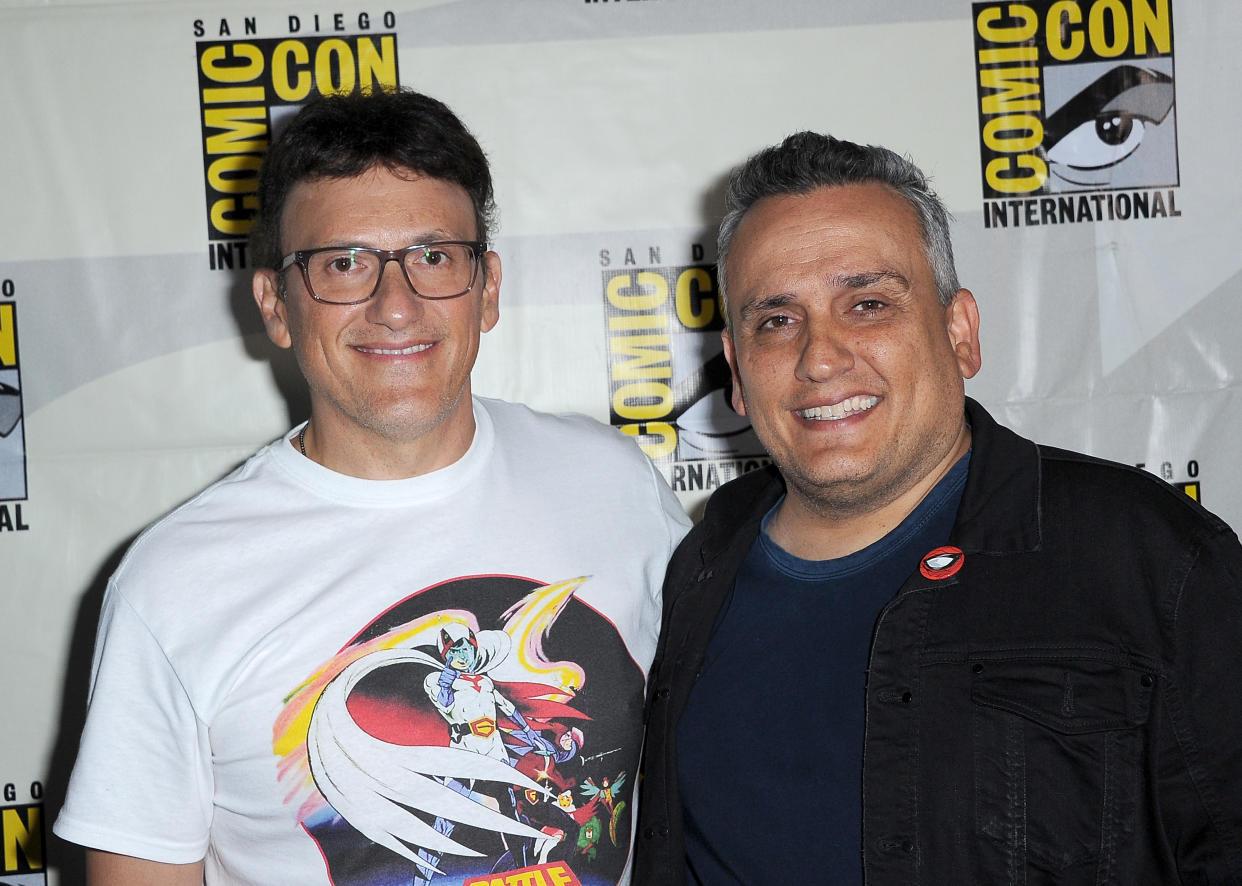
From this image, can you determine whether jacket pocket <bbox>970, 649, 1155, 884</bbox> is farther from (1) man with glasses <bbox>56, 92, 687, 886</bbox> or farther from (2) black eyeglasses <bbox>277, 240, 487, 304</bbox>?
(2) black eyeglasses <bbox>277, 240, 487, 304</bbox>

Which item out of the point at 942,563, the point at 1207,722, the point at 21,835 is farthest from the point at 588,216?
the point at 21,835

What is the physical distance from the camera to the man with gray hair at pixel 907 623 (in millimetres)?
1252

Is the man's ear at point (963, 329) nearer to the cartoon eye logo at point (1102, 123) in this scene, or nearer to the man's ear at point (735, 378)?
the man's ear at point (735, 378)

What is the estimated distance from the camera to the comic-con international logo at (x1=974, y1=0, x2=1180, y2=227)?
2.36 meters

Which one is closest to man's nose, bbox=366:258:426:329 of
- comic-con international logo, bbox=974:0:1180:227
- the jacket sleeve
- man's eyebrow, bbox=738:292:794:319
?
man's eyebrow, bbox=738:292:794:319

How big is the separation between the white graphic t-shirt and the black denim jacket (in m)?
0.37

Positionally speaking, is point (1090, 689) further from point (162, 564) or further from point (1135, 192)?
point (1135, 192)

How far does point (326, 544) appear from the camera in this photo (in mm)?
1496

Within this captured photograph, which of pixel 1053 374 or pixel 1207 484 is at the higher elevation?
pixel 1053 374

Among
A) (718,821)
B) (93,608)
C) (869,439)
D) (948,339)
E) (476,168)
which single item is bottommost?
(718,821)

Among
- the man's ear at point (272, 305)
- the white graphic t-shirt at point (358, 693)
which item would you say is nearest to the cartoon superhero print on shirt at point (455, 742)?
the white graphic t-shirt at point (358, 693)

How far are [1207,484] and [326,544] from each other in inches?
79.0

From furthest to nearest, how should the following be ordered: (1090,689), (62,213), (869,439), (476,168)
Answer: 1. (62,213)
2. (476,168)
3. (869,439)
4. (1090,689)

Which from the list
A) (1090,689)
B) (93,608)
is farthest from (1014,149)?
(93,608)
